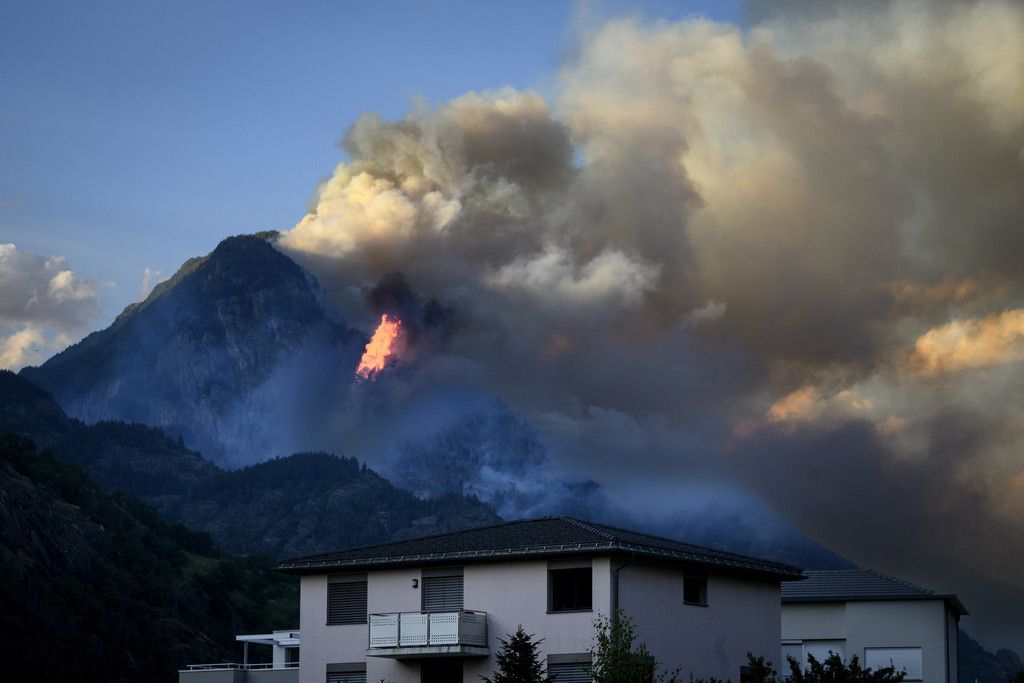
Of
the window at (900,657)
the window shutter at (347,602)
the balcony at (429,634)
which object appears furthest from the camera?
the window at (900,657)

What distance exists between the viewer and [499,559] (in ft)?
178

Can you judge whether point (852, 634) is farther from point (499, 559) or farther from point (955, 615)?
point (499, 559)

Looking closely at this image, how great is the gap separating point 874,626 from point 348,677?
33598 millimetres

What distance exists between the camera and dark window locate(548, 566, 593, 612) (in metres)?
52.8

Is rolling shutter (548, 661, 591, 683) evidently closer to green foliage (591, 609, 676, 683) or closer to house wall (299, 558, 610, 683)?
house wall (299, 558, 610, 683)

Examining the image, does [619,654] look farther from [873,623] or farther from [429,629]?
[873,623]

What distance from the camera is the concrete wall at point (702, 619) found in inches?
2104

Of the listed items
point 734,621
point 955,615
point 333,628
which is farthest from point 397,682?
point 955,615

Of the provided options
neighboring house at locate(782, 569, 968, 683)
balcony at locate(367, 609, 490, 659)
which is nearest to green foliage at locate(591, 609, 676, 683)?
balcony at locate(367, 609, 490, 659)

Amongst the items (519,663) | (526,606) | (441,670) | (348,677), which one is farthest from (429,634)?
(519,663)

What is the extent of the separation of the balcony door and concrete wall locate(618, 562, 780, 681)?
679 centimetres

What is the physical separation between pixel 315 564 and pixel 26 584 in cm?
12937

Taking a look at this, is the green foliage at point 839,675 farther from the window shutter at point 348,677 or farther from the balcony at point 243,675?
the balcony at point 243,675

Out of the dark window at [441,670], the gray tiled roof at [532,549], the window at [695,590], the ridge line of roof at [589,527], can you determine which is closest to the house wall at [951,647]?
the gray tiled roof at [532,549]
